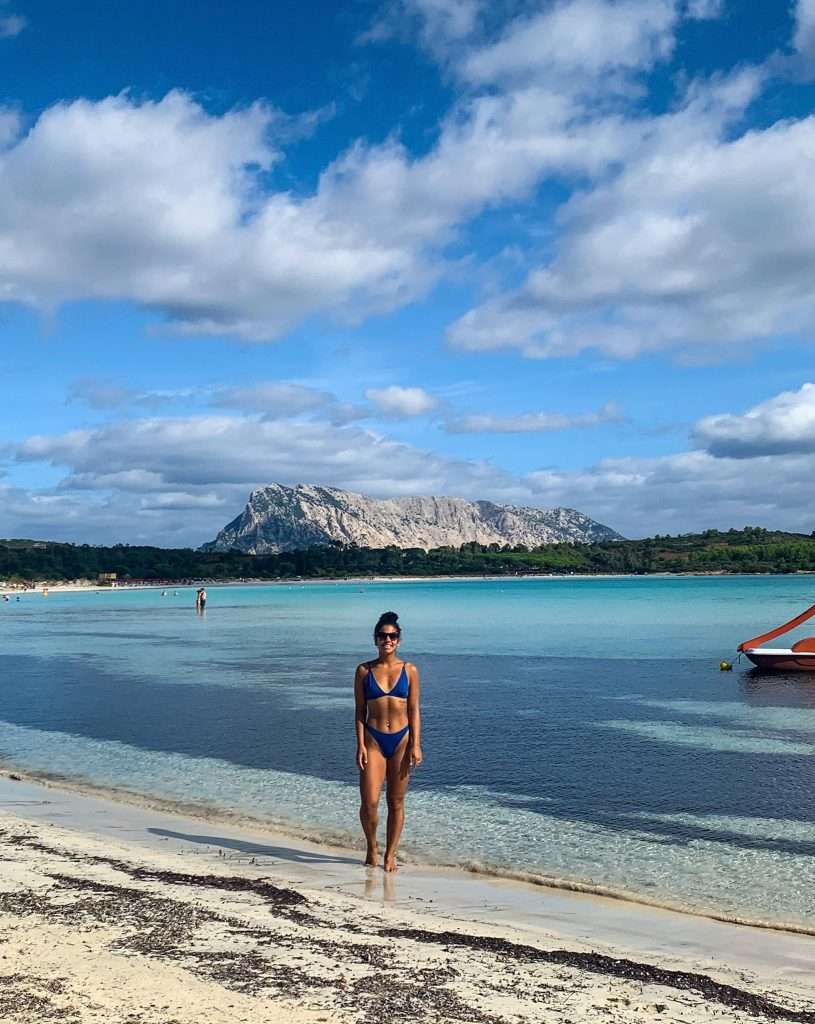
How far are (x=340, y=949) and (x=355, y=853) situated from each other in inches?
193

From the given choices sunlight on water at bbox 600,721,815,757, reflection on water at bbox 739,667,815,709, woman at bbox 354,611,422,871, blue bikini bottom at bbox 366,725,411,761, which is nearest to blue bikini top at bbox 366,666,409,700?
woman at bbox 354,611,422,871

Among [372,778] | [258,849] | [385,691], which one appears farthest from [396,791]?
[258,849]

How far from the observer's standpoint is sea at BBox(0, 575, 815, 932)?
43.8ft

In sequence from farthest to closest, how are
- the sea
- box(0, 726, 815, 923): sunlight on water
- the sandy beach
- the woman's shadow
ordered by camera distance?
the sea < the woman's shadow < box(0, 726, 815, 923): sunlight on water < the sandy beach

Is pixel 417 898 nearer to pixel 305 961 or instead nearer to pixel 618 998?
pixel 305 961

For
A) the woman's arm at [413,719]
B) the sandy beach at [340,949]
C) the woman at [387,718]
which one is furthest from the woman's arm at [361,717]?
the sandy beach at [340,949]

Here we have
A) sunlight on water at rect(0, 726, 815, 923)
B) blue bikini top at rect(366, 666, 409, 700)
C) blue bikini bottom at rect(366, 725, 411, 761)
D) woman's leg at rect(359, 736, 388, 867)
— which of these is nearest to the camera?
blue bikini top at rect(366, 666, 409, 700)

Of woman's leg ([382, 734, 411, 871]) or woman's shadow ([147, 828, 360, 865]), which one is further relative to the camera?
woman's shadow ([147, 828, 360, 865])

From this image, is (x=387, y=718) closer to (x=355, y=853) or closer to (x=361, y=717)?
(x=361, y=717)

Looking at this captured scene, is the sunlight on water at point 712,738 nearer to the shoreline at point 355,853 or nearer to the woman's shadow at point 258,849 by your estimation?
the shoreline at point 355,853

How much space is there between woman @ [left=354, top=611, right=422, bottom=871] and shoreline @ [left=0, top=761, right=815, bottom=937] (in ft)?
6.45

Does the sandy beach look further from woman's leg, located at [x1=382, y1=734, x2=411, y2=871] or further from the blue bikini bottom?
the blue bikini bottom

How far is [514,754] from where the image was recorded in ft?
70.2

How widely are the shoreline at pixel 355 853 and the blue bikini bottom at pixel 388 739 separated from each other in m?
2.28
